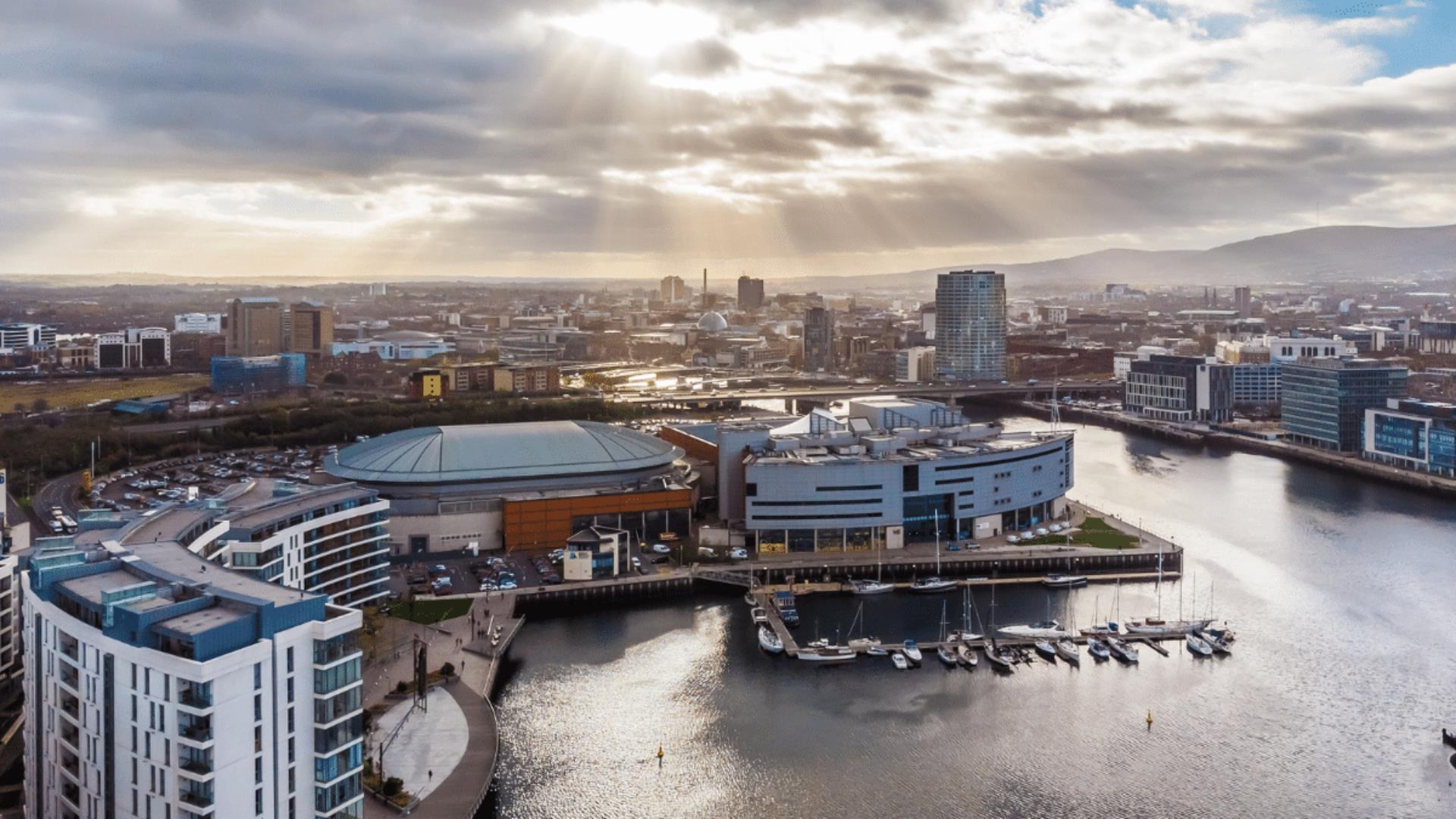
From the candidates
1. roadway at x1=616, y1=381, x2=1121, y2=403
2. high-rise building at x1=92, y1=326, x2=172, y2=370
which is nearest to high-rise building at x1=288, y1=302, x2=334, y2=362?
high-rise building at x1=92, y1=326, x2=172, y2=370

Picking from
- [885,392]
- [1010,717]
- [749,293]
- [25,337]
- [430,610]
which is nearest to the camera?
[1010,717]

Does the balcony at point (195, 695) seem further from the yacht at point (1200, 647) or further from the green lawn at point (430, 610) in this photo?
the yacht at point (1200, 647)

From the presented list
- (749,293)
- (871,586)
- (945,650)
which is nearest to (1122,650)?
(945,650)

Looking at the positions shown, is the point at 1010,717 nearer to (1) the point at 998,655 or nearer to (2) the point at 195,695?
(1) the point at 998,655

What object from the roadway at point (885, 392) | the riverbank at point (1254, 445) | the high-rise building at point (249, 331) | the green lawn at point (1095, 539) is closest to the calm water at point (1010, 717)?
the green lawn at point (1095, 539)

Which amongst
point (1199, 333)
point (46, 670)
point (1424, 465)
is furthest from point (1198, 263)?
point (46, 670)

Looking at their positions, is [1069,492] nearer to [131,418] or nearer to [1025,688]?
[1025,688]
